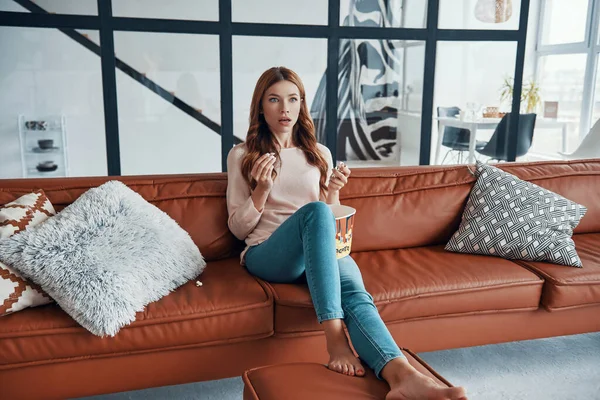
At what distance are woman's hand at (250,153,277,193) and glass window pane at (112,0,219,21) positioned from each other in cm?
170

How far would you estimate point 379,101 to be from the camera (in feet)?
12.1

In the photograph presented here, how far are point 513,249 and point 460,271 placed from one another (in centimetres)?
28

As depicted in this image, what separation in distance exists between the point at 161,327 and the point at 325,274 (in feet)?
1.68

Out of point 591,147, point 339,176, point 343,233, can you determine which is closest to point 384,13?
point 591,147

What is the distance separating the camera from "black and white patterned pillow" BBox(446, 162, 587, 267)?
6.89 feet

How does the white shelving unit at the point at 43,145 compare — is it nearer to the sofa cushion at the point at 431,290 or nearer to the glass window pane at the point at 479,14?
the sofa cushion at the point at 431,290

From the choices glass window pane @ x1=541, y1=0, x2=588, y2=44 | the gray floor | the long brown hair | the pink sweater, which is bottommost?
the gray floor

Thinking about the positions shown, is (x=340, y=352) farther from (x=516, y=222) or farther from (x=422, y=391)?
(x=516, y=222)

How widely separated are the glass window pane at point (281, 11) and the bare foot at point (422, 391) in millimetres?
2573

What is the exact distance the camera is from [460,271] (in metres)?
1.98

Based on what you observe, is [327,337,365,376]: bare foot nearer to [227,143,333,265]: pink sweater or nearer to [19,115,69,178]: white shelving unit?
[227,143,333,265]: pink sweater

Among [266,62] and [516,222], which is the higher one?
[266,62]

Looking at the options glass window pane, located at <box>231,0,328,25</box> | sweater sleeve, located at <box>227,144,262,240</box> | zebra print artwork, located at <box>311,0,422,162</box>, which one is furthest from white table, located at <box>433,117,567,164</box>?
sweater sleeve, located at <box>227,144,262,240</box>

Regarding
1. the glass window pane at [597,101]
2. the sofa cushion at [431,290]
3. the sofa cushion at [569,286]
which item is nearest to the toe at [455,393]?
the sofa cushion at [431,290]
